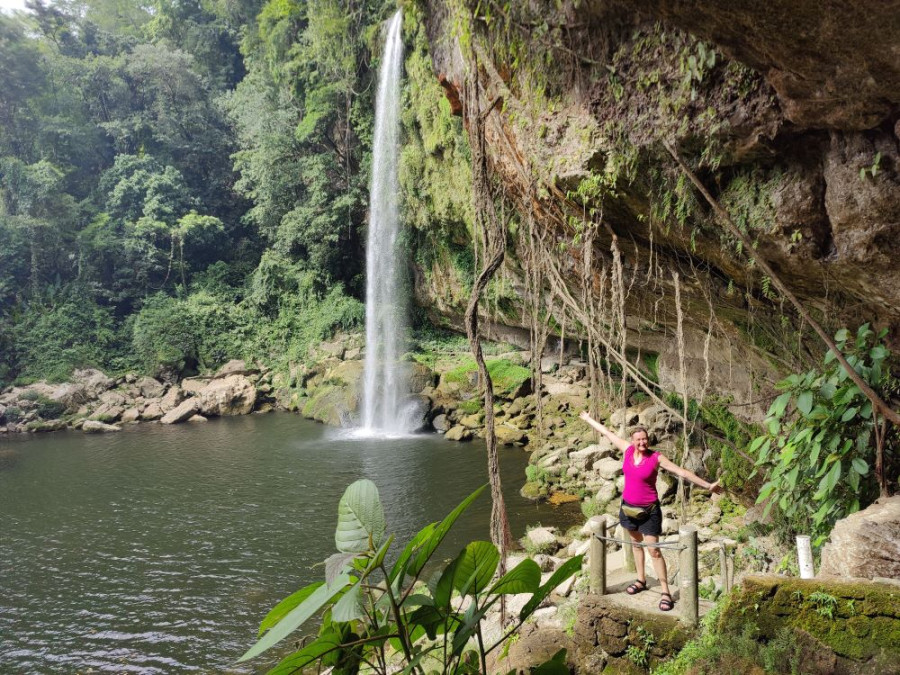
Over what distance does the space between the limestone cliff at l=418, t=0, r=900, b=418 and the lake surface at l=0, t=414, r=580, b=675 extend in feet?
15.8

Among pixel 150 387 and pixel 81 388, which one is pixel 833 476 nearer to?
pixel 150 387

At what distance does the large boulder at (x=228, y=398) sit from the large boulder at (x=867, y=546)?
18.2 m

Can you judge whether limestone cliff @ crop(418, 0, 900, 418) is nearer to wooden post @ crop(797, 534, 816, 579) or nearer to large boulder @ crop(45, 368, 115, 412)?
wooden post @ crop(797, 534, 816, 579)

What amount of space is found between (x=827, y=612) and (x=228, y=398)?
18840mm

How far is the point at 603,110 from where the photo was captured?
4.30 m

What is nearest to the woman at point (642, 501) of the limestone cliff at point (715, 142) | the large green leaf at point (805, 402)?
the large green leaf at point (805, 402)

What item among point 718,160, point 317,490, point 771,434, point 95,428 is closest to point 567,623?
point 771,434

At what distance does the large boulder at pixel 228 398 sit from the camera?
1880 centimetres

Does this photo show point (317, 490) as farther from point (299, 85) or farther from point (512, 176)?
point (299, 85)

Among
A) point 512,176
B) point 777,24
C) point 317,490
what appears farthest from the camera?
point 317,490

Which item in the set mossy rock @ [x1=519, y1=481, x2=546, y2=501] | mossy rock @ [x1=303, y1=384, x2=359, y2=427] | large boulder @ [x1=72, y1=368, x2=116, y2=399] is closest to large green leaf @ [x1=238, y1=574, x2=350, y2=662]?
mossy rock @ [x1=519, y1=481, x2=546, y2=501]

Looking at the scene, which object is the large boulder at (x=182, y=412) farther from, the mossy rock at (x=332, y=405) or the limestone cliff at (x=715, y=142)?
the limestone cliff at (x=715, y=142)

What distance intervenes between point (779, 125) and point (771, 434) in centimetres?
211

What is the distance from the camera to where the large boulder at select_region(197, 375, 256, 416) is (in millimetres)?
18797
